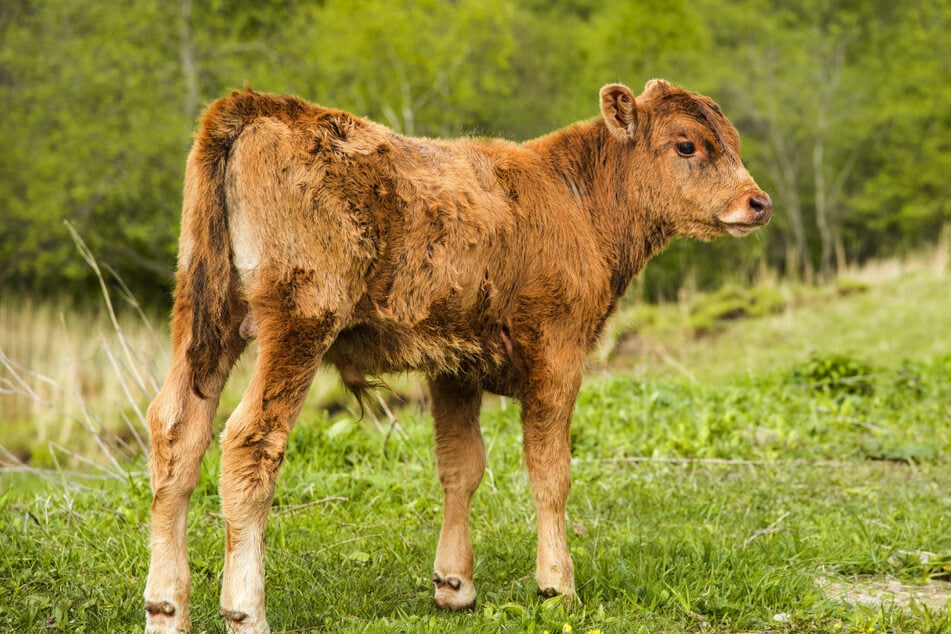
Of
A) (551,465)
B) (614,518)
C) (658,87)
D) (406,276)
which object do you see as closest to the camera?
(406,276)

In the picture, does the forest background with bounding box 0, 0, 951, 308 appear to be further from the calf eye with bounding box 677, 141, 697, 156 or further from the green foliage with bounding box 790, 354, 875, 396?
the calf eye with bounding box 677, 141, 697, 156

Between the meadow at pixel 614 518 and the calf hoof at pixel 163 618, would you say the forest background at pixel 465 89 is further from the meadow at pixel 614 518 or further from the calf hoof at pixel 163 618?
the calf hoof at pixel 163 618

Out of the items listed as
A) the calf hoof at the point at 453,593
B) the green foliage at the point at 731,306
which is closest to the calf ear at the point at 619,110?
the calf hoof at the point at 453,593

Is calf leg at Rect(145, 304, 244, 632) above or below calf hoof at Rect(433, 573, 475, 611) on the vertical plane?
above

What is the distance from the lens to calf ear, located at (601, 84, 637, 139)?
5.51 meters

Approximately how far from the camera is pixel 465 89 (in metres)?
28.0

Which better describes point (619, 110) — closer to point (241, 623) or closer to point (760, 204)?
point (760, 204)

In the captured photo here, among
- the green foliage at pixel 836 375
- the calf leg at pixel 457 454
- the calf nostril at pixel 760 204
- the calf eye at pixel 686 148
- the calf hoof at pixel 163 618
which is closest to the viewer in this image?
the calf hoof at pixel 163 618

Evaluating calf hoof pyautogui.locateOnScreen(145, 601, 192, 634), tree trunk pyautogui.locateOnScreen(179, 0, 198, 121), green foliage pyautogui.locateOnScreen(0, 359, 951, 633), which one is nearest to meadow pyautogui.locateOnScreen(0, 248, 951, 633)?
green foliage pyautogui.locateOnScreen(0, 359, 951, 633)

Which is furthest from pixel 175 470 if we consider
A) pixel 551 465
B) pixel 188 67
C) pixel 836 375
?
pixel 188 67

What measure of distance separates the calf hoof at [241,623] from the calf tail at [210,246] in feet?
3.15

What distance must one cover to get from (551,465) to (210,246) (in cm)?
201

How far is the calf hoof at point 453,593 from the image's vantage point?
5117mm

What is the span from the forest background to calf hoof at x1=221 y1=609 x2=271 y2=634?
21.4ft
